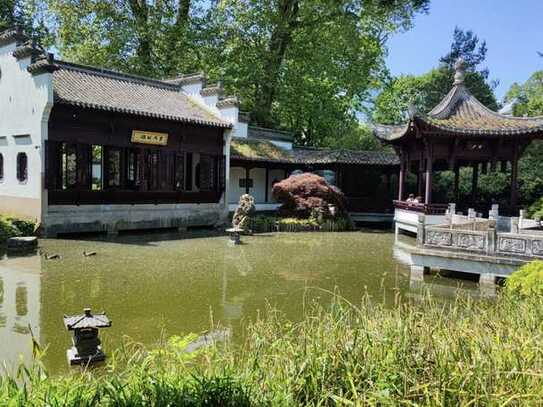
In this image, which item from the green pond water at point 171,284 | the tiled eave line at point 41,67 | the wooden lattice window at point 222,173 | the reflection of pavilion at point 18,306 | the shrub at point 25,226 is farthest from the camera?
the wooden lattice window at point 222,173

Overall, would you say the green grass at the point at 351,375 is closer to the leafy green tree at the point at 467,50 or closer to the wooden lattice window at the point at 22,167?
the wooden lattice window at the point at 22,167

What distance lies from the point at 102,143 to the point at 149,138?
1.64m

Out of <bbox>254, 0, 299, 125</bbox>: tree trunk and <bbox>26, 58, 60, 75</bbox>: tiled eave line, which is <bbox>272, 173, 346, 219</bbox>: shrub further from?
<bbox>26, 58, 60, 75</bbox>: tiled eave line

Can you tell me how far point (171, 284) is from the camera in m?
8.41

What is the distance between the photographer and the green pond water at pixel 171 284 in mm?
5914

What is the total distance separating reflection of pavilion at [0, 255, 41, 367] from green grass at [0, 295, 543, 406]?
92 cm

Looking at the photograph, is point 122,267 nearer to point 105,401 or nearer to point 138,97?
point 105,401

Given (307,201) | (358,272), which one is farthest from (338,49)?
(358,272)

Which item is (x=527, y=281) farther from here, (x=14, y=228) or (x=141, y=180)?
(x=141, y=180)

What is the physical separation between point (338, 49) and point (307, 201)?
9938mm

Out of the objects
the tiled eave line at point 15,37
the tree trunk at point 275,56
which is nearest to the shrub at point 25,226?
the tiled eave line at point 15,37

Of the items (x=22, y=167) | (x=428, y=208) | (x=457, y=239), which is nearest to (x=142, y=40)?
(x=22, y=167)

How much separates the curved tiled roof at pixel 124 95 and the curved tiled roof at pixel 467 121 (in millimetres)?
7028

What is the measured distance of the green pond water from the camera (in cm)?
591
